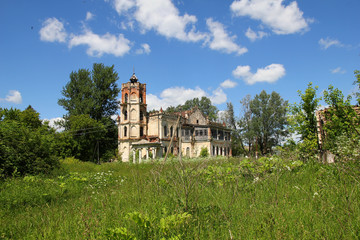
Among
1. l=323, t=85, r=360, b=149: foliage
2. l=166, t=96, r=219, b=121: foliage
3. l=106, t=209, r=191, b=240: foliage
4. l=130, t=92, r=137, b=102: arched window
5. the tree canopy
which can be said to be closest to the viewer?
l=106, t=209, r=191, b=240: foliage

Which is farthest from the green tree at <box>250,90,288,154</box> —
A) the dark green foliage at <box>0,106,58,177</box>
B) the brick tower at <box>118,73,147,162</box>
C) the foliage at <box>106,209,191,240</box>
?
the foliage at <box>106,209,191,240</box>

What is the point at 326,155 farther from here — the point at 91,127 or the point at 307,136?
the point at 91,127

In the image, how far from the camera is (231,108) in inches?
2297

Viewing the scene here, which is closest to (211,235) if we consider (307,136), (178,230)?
(178,230)

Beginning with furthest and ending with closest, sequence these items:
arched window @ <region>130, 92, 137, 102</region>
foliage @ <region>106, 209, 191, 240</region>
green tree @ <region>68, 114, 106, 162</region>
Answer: arched window @ <region>130, 92, 137, 102</region>, green tree @ <region>68, 114, 106, 162</region>, foliage @ <region>106, 209, 191, 240</region>

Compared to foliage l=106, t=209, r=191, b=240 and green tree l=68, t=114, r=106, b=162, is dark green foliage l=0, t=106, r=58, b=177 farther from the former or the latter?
green tree l=68, t=114, r=106, b=162

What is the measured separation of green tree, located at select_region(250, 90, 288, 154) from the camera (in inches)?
2060

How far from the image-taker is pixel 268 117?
52562mm

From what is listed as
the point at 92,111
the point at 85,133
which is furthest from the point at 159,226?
the point at 92,111

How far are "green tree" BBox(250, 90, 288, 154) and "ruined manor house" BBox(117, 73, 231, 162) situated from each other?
9.53m

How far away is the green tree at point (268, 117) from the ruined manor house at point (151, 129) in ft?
31.3

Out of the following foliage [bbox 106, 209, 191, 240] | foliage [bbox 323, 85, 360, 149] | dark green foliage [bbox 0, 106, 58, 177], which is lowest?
foliage [bbox 106, 209, 191, 240]

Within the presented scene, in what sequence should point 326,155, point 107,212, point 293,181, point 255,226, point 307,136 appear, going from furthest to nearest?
point 307,136 → point 326,155 → point 293,181 → point 107,212 → point 255,226

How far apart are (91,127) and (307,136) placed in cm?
3418
